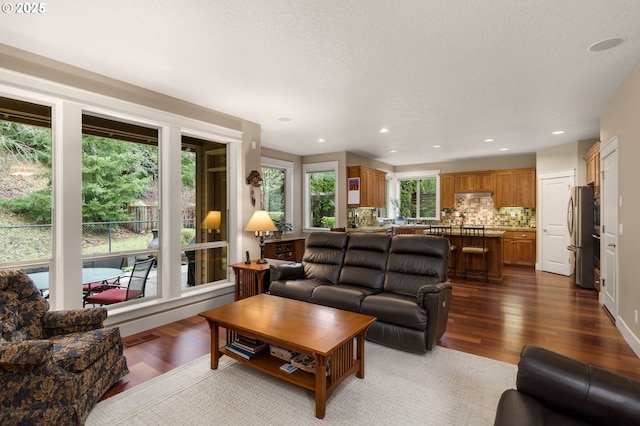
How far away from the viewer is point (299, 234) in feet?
25.0

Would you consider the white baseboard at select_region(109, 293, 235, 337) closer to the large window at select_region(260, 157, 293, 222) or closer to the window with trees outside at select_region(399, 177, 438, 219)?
the large window at select_region(260, 157, 293, 222)

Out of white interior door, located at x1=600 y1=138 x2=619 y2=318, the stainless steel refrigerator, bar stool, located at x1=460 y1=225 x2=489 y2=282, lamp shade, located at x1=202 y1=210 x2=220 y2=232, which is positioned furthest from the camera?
bar stool, located at x1=460 y1=225 x2=489 y2=282

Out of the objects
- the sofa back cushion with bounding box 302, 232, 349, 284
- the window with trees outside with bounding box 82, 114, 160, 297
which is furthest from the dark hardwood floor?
the sofa back cushion with bounding box 302, 232, 349, 284

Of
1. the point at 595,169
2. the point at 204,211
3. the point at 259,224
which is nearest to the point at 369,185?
the point at 259,224

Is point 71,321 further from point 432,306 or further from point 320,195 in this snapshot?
point 320,195

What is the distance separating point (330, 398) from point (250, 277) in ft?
7.21

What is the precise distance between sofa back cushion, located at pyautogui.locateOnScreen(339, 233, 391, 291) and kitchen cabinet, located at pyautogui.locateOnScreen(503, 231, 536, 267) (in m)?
4.91

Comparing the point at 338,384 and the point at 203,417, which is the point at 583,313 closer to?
the point at 338,384

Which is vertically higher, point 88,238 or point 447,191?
point 447,191

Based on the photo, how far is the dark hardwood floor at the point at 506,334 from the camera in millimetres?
2848

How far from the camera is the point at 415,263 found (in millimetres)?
3551

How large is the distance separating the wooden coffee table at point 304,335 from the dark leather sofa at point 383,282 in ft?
1.75

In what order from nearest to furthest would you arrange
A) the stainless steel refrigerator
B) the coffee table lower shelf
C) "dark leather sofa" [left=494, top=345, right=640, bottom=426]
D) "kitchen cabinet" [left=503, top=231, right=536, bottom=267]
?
"dark leather sofa" [left=494, top=345, right=640, bottom=426] → the coffee table lower shelf → the stainless steel refrigerator → "kitchen cabinet" [left=503, top=231, right=536, bottom=267]

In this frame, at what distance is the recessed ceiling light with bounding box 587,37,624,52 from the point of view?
2.49 metres
